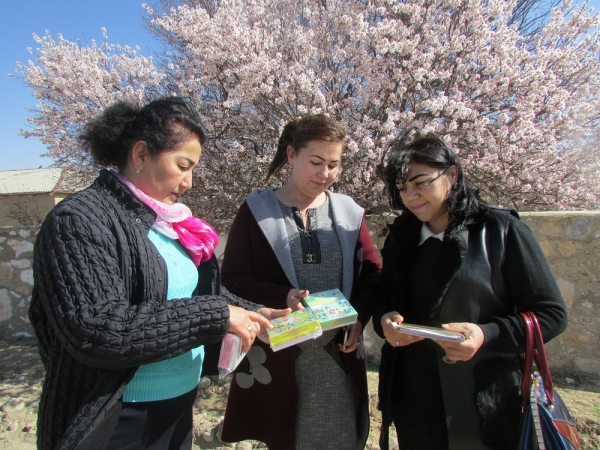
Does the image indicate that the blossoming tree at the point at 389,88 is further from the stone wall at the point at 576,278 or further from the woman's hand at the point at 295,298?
the woman's hand at the point at 295,298

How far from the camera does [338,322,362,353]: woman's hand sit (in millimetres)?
1807

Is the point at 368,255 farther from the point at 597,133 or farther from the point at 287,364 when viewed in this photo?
the point at 597,133

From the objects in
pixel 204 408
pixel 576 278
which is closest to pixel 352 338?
pixel 204 408

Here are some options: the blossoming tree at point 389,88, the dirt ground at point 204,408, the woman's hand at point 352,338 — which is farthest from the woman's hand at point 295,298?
the blossoming tree at point 389,88

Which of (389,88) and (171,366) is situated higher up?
(389,88)

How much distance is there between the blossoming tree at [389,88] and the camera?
159 inches

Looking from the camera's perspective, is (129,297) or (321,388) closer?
(129,297)

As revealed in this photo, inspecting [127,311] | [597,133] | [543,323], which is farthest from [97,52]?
[597,133]

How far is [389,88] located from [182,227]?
10.8 ft

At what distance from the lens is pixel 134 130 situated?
1.35 metres

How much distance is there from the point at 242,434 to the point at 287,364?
44 cm

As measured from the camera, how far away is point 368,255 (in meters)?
2.02

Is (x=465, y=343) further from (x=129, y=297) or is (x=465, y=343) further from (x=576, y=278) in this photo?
(x=576, y=278)

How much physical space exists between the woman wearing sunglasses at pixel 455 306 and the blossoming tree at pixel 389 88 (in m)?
2.34
